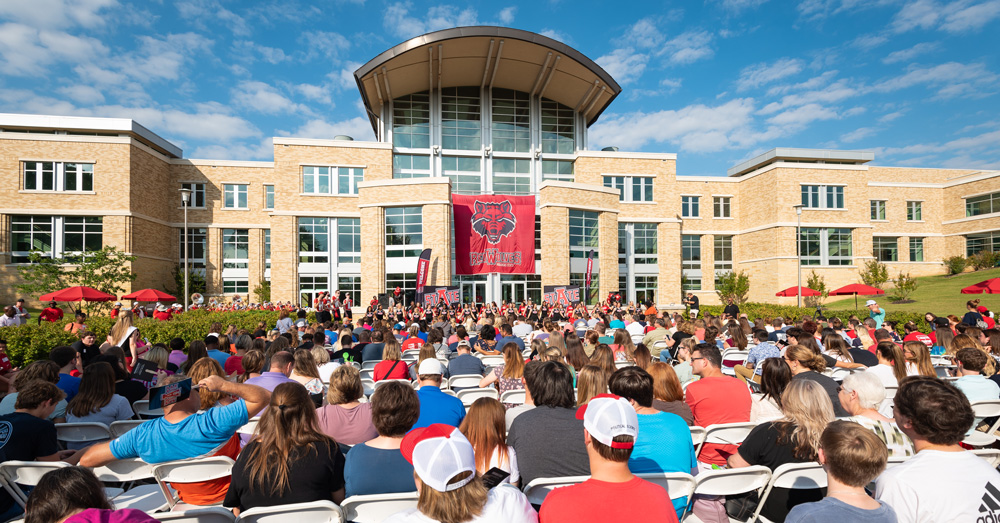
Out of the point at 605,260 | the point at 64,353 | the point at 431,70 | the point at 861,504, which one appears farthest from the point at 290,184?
the point at 861,504

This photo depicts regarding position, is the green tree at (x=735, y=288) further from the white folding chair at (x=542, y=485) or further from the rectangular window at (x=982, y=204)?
the white folding chair at (x=542, y=485)

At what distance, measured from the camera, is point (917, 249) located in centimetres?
4444

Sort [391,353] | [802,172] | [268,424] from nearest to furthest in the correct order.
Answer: [268,424], [391,353], [802,172]

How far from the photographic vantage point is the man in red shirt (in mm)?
2166

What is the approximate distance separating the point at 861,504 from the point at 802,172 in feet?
135

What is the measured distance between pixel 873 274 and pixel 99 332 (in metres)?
43.1

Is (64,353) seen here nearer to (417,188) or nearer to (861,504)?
(861,504)

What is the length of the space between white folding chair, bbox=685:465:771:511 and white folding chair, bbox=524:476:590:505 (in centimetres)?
86

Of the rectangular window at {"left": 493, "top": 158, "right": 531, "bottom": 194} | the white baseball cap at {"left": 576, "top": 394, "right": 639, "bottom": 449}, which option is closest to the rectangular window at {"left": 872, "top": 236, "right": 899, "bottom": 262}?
the rectangular window at {"left": 493, "top": 158, "right": 531, "bottom": 194}

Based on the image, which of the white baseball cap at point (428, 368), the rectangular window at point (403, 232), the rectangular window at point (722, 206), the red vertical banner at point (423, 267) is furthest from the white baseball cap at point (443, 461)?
the rectangular window at point (722, 206)

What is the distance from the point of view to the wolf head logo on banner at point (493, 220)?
91.3 ft

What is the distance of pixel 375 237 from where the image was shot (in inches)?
1098

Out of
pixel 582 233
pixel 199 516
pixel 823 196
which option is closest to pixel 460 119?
pixel 582 233

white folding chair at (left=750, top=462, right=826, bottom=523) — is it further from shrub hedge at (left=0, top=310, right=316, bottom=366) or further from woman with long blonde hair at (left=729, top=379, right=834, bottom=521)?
shrub hedge at (left=0, top=310, right=316, bottom=366)
